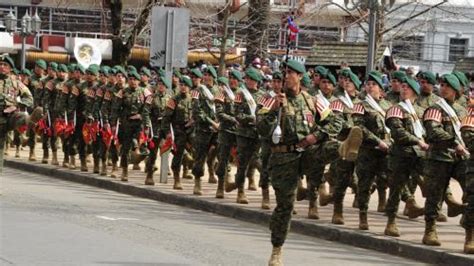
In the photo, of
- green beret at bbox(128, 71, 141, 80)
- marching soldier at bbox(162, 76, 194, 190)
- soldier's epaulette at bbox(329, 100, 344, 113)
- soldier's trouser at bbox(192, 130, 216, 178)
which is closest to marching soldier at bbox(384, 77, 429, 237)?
soldier's epaulette at bbox(329, 100, 344, 113)

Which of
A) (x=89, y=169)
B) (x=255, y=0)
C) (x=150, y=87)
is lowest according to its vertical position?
Result: (x=89, y=169)

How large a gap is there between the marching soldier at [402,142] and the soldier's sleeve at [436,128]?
0.51 metres

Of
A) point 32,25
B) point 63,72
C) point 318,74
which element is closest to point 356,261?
point 318,74

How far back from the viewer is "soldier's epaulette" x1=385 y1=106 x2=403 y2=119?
13.6m

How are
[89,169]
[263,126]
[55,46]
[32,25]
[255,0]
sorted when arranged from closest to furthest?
[263,126] → [89,169] → [255,0] → [32,25] → [55,46]

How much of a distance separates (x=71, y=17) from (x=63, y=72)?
29.1 metres

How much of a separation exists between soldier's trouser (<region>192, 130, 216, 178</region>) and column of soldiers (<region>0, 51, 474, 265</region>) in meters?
0.02

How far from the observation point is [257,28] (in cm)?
2845

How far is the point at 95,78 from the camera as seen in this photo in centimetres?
2162

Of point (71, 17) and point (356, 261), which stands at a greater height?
point (71, 17)

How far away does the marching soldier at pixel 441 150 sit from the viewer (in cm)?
1286

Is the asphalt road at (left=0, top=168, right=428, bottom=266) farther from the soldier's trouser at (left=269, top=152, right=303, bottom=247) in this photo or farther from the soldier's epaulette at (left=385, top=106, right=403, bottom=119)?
the soldier's epaulette at (left=385, top=106, right=403, bottom=119)

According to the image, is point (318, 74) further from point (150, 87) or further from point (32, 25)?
point (32, 25)

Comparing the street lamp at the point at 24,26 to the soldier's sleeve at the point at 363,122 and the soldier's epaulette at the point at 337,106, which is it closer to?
the soldier's epaulette at the point at 337,106
